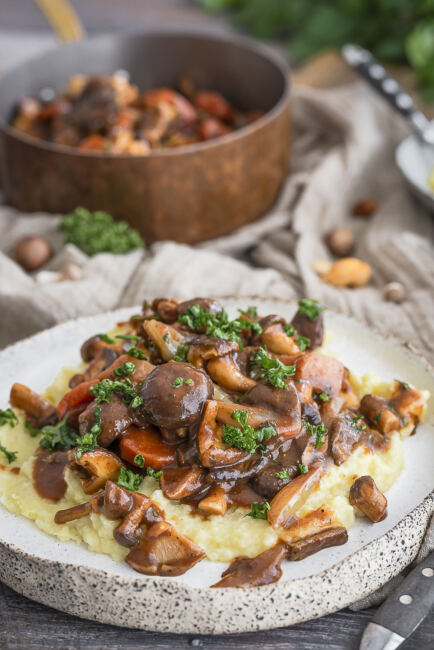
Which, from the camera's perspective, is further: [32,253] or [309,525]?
[32,253]

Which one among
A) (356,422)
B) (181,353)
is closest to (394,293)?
(356,422)

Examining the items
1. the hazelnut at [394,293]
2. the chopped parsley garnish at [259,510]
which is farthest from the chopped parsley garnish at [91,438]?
the hazelnut at [394,293]

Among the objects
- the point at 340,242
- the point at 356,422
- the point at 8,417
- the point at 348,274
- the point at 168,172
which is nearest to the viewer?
the point at 356,422

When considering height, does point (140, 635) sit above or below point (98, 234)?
above

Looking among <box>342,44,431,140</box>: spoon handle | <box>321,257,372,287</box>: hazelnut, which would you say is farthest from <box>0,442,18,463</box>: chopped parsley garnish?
<box>342,44,431,140</box>: spoon handle

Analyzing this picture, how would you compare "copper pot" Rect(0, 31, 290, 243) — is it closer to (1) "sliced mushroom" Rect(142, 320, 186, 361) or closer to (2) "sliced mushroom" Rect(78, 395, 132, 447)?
(1) "sliced mushroom" Rect(142, 320, 186, 361)

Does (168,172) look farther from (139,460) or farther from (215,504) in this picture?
(215,504)

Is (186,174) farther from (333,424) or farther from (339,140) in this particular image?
(333,424)
